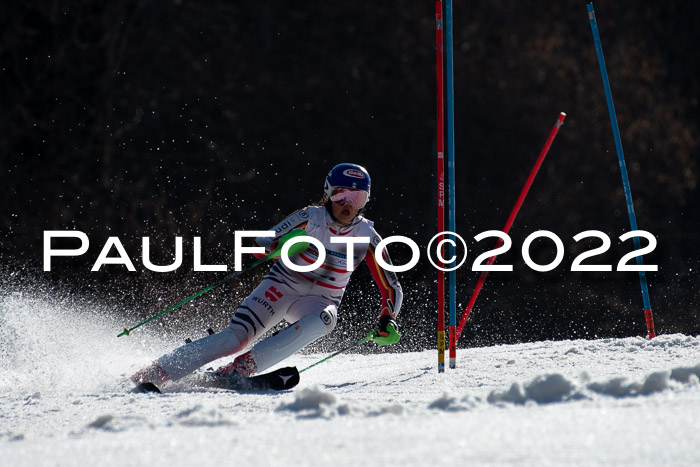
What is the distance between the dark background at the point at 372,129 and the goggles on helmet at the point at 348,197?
307 inches

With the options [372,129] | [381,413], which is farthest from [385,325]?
[372,129]

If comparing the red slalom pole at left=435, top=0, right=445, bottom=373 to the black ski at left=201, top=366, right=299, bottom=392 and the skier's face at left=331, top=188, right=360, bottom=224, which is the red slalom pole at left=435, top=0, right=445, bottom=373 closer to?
the skier's face at left=331, top=188, right=360, bottom=224

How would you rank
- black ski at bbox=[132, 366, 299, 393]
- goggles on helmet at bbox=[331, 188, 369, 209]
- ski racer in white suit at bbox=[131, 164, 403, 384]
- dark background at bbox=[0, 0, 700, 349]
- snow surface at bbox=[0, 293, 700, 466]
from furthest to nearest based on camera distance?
dark background at bbox=[0, 0, 700, 349], goggles on helmet at bbox=[331, 188, 369, 209], ski racer in white suit at bbox=[131, 164, 403, 384], black ski at bbox=[132, 366, 299, 393], snow surface at bbox=[0, 293, 700, 466]

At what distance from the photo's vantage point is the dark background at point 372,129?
15211mm

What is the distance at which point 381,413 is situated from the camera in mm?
3275

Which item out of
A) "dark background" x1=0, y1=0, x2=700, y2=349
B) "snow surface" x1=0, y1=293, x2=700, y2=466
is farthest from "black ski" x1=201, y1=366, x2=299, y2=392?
"dark background" x1=0, y1=0, x2=700, y2=349

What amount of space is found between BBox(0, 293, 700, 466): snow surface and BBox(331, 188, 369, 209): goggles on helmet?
1.03 metres

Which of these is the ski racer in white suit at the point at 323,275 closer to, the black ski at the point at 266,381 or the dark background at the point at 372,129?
the black ski at the point at 266,381

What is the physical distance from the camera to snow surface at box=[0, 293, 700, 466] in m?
2.43

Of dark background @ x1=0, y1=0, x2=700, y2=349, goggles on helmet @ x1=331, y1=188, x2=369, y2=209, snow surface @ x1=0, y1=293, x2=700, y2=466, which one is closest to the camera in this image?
snow surface @ x1=0, y1=293, x2=700, y2=466

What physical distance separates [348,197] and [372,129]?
14.7 meters

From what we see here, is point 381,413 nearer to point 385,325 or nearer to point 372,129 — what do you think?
point 385,325

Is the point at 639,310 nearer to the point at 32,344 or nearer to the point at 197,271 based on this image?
the point at 197,271

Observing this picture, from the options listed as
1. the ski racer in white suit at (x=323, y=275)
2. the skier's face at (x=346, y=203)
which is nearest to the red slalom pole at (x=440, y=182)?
the ski racer in white suit at (x=323, y=275)
